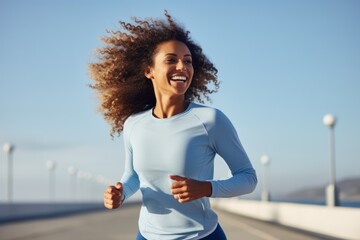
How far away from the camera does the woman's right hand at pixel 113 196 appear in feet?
11.1

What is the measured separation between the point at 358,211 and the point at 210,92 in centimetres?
1354

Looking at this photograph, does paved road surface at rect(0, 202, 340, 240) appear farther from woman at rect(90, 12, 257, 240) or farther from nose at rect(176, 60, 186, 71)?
nose at rect(176, 60, 186, 71)

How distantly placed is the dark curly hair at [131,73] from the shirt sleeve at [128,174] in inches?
11.6

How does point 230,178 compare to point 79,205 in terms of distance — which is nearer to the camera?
point 230,178

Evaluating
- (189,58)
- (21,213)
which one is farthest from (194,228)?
(21,213)

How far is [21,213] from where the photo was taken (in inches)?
1506

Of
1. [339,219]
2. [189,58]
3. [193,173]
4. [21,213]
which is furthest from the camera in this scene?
[21,213]

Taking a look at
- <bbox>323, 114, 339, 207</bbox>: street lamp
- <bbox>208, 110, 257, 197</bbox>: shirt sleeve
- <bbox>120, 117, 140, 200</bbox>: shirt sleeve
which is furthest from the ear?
<bbox>323, 114, 339, 207</bbox>: street lamp

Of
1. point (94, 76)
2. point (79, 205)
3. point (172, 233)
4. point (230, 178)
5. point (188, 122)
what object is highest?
point (94, 76)

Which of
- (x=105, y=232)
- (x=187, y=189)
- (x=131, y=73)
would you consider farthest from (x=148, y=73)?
(x=105, y=232)

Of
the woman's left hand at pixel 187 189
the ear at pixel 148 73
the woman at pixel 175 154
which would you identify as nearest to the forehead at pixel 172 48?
the woman at pixel 175 154

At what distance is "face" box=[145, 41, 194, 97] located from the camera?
338 centimetres

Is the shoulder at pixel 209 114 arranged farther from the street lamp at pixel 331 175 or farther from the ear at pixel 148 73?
the street lamp at pixel 331 175

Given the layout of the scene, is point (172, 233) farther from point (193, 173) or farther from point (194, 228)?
point (193, 173)
